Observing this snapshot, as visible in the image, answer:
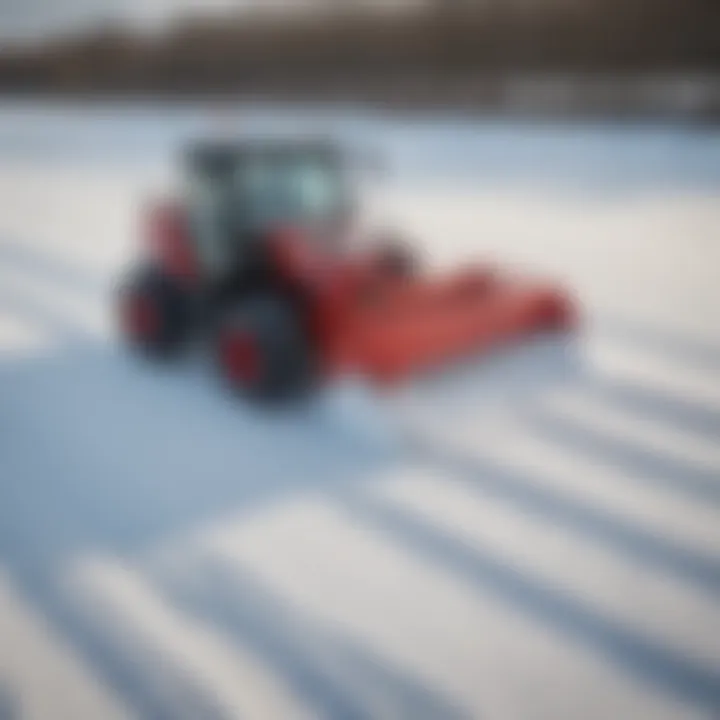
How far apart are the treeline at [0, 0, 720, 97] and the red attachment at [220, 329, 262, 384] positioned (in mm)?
635

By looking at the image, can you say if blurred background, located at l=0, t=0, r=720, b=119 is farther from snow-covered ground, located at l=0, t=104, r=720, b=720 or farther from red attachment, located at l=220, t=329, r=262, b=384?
red attachment, located at l=220, t=329, r=262, b=384

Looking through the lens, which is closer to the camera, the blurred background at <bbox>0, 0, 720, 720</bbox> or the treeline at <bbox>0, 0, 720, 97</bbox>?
the blurred background at <bbox>0, 0, 720, 720</bbox>

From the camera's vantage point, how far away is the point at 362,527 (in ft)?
2.53

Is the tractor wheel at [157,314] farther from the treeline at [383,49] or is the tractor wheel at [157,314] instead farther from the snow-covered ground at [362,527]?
the treeline at [383,49]

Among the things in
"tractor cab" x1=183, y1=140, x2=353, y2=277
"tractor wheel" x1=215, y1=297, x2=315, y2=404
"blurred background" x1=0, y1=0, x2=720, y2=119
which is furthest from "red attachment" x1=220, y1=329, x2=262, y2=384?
"blurred background" x1=0, y1=0, x2=720, y2=119

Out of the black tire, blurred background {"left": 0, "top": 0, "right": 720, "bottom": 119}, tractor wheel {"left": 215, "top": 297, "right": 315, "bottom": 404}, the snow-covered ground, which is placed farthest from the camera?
blurred background {"left": 0, "top": 0, "right": 720, "bottom": 119}

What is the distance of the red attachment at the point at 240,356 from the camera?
99cm

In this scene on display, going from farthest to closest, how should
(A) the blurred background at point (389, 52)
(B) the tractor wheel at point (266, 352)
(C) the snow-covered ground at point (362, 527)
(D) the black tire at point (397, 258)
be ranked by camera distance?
(A) the blurred background at point (389, 52) < (D) the black tire at point (397, 258) < (B) the tractor wheel at point (266, 352) < (C) the snow-covered ground at point (362, 527)

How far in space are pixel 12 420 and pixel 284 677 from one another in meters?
0.57

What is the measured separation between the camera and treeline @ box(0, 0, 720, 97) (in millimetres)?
1387

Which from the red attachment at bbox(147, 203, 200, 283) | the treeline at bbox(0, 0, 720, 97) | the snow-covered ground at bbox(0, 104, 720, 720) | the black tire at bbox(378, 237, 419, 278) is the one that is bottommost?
the snow-covered ground at bbox(0, 104, 720, 720)

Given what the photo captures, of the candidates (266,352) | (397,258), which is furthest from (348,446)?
(397,258)

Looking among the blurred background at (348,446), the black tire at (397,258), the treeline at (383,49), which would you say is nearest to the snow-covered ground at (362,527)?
the blurred background at (348,446)

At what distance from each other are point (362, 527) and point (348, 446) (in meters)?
0.16
